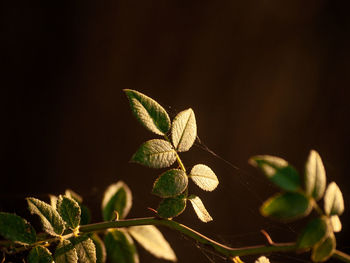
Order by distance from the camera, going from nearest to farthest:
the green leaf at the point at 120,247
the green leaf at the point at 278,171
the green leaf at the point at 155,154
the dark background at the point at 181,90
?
the green leaf at the point at 278,171 → the green leaf at the point at 155,154 → the green leaf at the point at 120,247 → the dark background at the point at 181,90

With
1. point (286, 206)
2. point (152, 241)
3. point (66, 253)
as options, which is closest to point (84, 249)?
point (66, 253)

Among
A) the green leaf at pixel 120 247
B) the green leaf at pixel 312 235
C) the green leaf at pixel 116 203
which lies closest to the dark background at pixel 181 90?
the green leaf at pixel 116 203

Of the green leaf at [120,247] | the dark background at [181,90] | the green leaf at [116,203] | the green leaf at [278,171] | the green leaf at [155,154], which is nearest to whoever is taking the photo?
the green leaf at [278,171]

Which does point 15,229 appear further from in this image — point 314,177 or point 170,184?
point 314,177

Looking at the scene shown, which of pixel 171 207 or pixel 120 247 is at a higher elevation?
pixel 171 207

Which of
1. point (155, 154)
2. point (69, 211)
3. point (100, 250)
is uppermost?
point (155, 154)

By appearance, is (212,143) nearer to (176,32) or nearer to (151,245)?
(176,32)

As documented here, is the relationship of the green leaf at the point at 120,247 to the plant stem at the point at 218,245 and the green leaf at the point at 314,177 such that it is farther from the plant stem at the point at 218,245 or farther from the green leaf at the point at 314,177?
the green leaf at the point at 314,177
